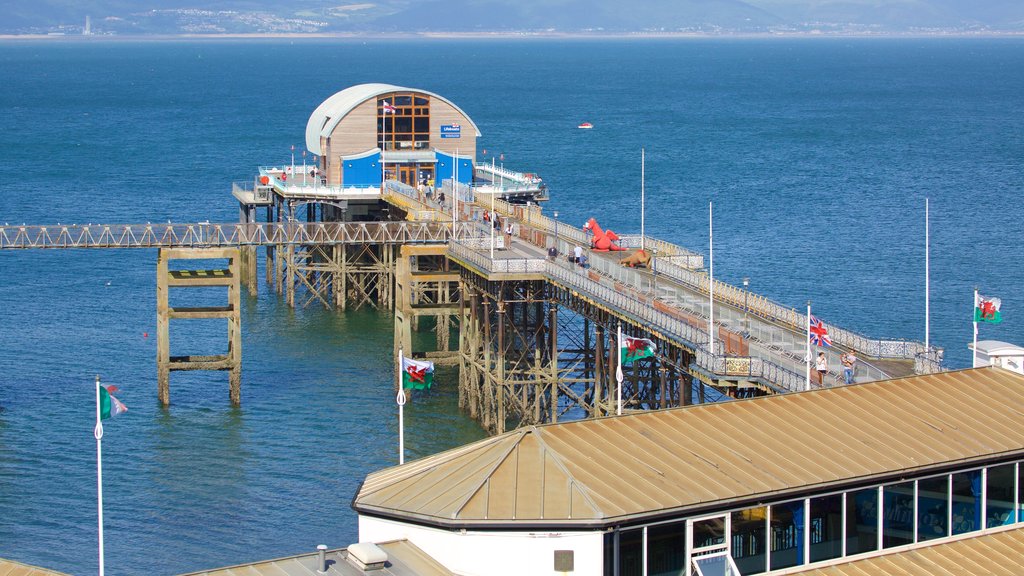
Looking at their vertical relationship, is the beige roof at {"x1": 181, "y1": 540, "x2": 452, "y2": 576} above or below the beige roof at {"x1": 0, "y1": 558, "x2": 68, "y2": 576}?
below

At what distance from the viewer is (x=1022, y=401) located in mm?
40281

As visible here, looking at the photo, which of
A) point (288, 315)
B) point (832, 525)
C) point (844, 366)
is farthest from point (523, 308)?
point (832, 525)

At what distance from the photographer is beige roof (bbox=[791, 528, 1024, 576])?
1358 inches

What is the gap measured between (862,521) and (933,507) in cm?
189

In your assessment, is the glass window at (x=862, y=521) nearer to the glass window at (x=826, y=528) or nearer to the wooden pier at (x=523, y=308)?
the glass window at (x=826, y=528)

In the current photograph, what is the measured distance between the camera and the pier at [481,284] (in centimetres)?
5288

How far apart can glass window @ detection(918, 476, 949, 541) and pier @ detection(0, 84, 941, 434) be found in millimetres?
10130

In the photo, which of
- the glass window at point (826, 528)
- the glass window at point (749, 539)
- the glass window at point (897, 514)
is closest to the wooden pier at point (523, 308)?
the glass window at point (897, 514)

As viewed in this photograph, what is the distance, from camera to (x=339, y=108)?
322ft

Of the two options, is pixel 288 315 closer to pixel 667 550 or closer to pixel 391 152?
pixel 391 152

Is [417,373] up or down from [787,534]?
down

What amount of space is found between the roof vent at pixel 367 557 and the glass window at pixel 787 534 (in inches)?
302

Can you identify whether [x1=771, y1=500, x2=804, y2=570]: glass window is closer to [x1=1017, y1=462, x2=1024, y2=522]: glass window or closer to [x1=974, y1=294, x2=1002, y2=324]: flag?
[x1=1017, y1=462, x2=1024, y2=522]: glass window

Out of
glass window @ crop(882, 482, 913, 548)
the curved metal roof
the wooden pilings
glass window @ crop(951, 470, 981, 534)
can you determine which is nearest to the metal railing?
the wooden pilings
